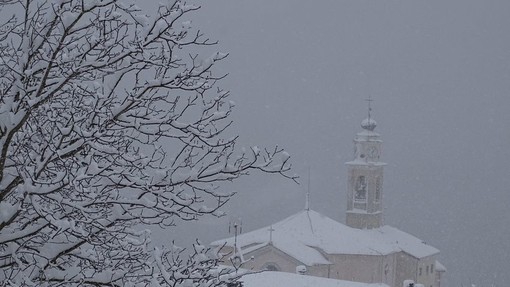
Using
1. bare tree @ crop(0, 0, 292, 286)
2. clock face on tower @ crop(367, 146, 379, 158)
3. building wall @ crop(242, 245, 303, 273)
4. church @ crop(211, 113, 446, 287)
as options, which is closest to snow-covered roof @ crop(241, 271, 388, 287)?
church @ crop(211, 113, 446, 287)

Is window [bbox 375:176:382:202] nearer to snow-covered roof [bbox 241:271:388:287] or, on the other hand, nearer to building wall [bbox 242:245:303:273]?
building wall [bbox 242:245:303:273]

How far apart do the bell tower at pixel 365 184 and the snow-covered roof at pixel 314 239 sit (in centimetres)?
108

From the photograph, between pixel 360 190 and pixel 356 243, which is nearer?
pixel 356 243

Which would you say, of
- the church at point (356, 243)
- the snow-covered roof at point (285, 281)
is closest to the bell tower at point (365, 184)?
the church at point (356, 243)

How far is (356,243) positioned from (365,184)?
636 centimetres

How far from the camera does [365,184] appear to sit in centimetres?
4728

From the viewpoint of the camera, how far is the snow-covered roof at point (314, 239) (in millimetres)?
37375

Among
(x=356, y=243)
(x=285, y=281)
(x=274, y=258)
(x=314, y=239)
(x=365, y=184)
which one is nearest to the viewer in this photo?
(x=285, y=281)

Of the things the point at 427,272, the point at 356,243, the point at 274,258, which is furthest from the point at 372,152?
the point at 274,258

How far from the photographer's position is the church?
121 ft

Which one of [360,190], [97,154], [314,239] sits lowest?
[97,154]

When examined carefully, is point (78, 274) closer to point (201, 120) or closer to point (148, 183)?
point (148, 183)

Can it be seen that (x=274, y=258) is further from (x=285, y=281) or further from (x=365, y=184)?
(x=285, y=281)

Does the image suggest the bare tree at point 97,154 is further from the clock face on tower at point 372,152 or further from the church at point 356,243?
the clock face on tower at point 372,152
